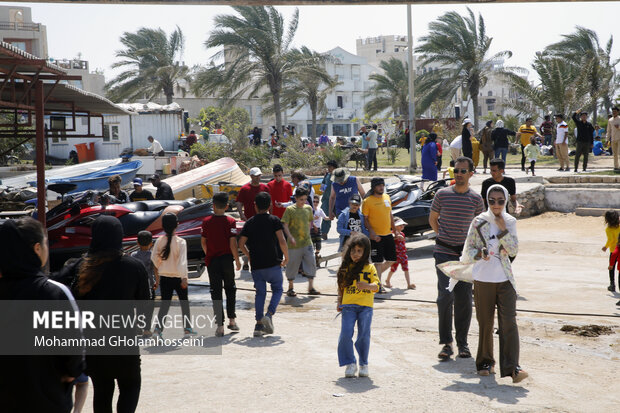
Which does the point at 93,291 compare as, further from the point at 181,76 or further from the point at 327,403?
the point at 181,76

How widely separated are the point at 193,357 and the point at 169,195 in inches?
279

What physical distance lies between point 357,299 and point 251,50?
32257mm

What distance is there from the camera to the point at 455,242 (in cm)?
693

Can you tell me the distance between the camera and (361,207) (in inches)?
389

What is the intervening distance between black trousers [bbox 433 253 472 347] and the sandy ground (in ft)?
0.79

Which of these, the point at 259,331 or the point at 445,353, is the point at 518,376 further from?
the point at 259,331

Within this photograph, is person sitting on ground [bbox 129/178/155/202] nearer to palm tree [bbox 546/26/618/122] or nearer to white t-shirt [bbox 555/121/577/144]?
white t-shirt [bbox 555/121/577/144]

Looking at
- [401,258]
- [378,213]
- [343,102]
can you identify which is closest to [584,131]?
[401,258]

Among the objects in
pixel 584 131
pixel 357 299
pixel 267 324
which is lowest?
pixel 267 324

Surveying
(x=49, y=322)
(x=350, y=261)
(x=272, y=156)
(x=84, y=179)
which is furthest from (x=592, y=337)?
(x=272, y=156)

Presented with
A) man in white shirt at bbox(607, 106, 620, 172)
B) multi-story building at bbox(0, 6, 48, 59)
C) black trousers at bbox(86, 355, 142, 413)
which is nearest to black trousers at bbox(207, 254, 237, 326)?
black trousers at bbox(86, 355, 142, 413)

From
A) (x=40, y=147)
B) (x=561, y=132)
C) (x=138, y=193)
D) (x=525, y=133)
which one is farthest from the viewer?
(x=525, y=133)

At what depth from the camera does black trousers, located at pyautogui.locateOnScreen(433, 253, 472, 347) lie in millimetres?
6812

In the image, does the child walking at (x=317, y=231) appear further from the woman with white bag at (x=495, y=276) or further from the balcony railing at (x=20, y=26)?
the balcony railing at (x=20, y=26)
